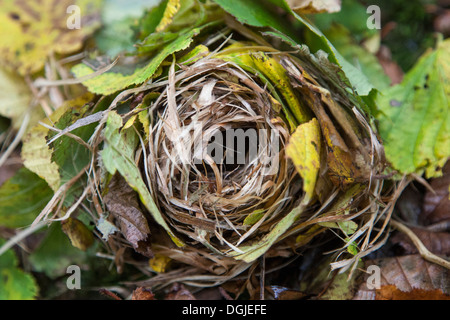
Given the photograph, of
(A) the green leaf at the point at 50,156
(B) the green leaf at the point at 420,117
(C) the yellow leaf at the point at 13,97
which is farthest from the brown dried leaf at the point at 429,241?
(C) the yellow leaf at the point at 13,97

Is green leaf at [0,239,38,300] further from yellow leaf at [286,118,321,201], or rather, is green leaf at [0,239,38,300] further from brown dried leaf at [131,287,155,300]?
yellow leaf at [286,118,321,201]

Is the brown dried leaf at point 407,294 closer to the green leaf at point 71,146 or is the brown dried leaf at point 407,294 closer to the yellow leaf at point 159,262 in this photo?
the yellow leaf at point 159,262

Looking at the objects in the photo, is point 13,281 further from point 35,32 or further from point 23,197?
point 35,32

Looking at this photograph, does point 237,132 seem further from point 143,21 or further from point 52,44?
point 52,44

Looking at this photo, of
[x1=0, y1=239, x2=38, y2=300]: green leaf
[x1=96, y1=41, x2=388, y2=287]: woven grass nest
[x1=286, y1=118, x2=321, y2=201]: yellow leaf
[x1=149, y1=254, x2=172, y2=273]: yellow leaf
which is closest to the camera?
[x1=286, y1=118, x2=321, y2=201]: yellow leaf

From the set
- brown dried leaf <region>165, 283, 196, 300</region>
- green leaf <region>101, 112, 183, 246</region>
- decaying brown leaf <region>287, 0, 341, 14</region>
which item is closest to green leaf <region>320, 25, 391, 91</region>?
decaying brown leaf <region>287, 0, 341, 14</region>

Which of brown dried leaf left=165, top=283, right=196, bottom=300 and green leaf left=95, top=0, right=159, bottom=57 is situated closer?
brown dried leaf left=165, top=283, right=196, bottom=300
